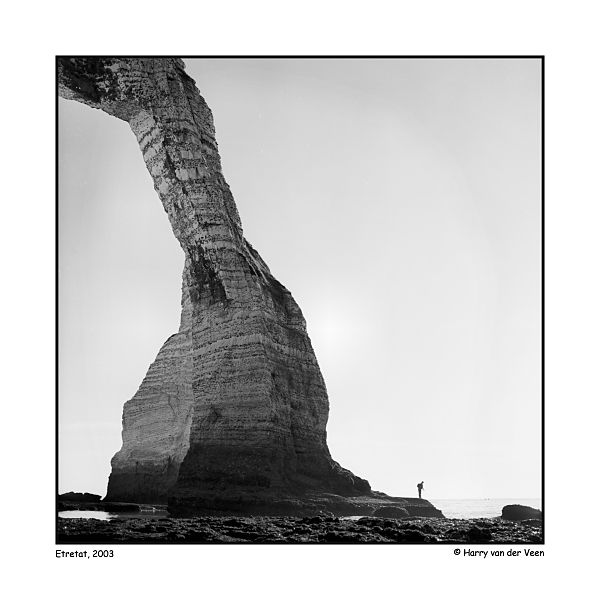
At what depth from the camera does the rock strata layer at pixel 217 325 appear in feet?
42.0

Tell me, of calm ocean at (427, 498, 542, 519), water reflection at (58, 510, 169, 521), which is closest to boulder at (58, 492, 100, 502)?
water reflection at (58, 510, 169, 521)

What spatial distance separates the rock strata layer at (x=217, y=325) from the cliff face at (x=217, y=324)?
13 millimetres

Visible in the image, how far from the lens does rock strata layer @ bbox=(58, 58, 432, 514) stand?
12789 millimetres

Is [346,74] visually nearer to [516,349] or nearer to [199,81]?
[199,81]

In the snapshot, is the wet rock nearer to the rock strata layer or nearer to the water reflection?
the rock strata layer

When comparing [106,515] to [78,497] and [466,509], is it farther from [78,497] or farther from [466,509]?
[466,509]

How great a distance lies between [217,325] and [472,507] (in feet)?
13.6

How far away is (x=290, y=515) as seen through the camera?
11.9 metres

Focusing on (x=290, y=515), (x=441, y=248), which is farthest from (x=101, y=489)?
(x=441, y=248)

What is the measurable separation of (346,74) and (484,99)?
1602mm

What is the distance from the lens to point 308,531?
11023mm

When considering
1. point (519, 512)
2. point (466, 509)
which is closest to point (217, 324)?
point (466, 509)

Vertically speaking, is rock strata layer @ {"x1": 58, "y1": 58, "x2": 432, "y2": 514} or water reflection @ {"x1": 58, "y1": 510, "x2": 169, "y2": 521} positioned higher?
rock strata layer @ {"x1": 58, "y1": 58, "x2": 432, "y2": 514}

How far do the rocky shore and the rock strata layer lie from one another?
1.15m
